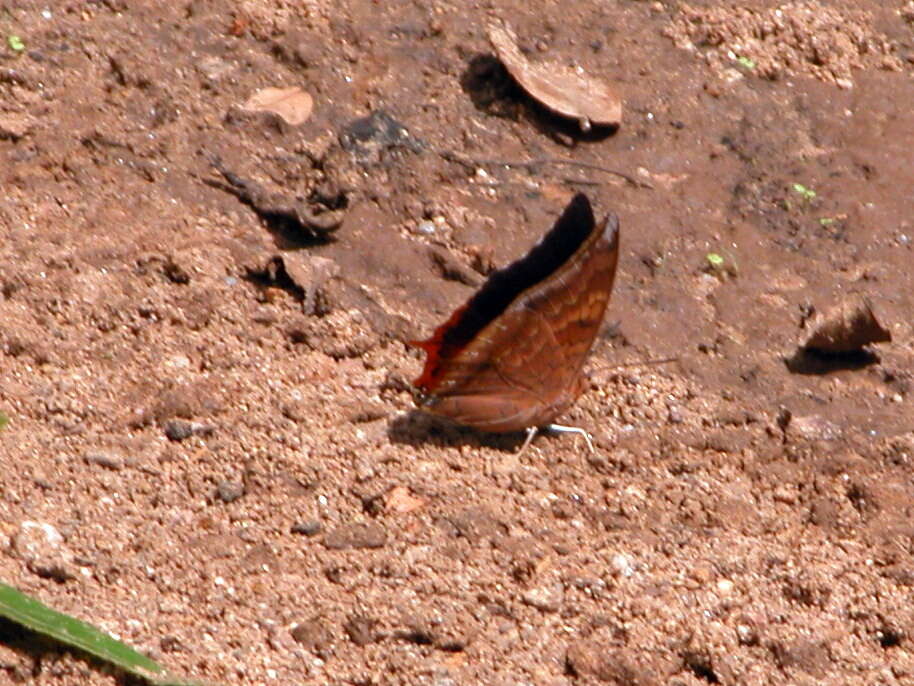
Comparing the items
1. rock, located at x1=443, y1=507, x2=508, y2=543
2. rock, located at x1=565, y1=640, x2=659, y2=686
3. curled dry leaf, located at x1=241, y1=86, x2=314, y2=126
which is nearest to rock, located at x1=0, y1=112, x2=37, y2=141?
curled dry leaf, located at x1=241, y1=86, x2=314, y2=126

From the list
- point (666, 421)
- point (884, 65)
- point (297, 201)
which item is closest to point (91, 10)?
point (297, 201)

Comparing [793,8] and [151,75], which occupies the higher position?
[793,8]

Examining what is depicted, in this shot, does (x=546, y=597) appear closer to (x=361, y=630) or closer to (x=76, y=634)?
(x=361, y=630)

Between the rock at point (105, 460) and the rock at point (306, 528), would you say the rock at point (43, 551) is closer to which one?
the rock at point (105, 460)

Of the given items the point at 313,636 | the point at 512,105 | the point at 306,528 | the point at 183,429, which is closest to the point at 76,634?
the point at 313,636

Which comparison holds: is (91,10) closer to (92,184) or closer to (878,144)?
(92,184)

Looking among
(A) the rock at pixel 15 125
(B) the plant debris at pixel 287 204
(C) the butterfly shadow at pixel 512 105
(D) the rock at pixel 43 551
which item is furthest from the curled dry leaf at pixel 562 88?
(D) the rock at pixel 43 551

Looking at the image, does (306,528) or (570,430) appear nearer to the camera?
(306,528)
